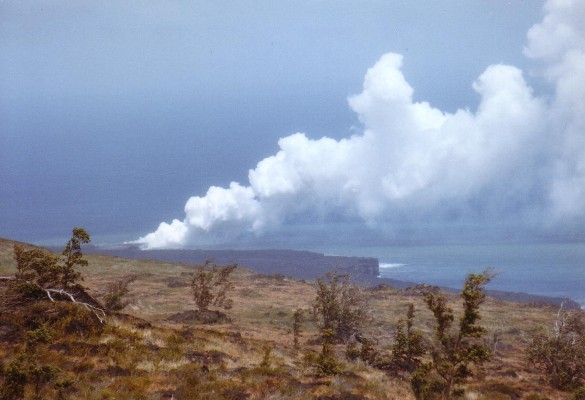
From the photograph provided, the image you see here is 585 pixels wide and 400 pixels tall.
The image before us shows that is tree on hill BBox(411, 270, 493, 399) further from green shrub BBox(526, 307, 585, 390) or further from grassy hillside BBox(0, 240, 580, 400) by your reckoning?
green shrub BBox(526, 307, 585, 390)

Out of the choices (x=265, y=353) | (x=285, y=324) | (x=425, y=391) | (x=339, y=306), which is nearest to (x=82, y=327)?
(x=265, y=353)

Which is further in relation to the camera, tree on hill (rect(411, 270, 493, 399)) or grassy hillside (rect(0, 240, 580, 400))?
tree on hill (rect(411, 270, 493, 399))

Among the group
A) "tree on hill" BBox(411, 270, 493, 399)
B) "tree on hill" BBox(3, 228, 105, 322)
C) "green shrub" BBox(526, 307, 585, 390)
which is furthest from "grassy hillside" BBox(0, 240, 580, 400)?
"tree on hill" BBox(411, 270, 493, 399)

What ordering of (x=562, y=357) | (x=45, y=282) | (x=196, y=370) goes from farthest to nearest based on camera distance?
(x=562, y=357), (x=45, y=282), (x=196, y=370)

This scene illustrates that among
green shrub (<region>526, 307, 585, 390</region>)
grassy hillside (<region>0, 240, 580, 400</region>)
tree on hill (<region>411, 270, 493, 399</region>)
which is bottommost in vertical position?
green shrub (<region>526, 307, 585, 390</region>)

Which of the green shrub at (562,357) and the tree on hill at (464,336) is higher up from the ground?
the tree on hill at (464,336)

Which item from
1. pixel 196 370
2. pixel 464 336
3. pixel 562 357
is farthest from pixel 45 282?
pixel 562 357

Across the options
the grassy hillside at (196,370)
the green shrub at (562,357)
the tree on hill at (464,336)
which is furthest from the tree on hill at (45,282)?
the green shrub at (562,357)

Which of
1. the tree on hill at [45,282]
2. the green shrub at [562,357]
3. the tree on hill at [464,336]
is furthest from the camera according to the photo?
the green shrub at [562,357]

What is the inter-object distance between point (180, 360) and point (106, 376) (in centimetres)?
302

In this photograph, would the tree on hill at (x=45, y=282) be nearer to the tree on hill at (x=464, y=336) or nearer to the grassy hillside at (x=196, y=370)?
the grassy hillside at (x=196, y=370)

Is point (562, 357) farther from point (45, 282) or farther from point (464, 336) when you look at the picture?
point (45, 282)

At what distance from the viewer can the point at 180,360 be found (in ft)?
44.9

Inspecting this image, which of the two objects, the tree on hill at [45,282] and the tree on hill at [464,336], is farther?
the tree on hill at [45,282]
